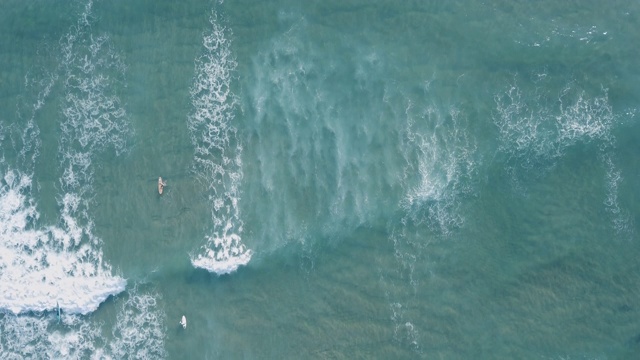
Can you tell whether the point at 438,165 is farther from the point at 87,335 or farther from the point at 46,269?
the point at 46,269

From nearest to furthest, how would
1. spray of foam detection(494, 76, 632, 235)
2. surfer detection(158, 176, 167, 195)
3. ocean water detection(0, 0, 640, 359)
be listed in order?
1. ocean water detection(0, 0, 640, 359)
2. spray of foam detection(494, 76, 632, 235)
3. surfer detection(158, 176, 167, 195)

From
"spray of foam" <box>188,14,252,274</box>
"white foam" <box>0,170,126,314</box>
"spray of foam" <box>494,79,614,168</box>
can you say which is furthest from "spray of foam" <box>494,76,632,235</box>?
"white foam" <box>0,170,126,314</box>

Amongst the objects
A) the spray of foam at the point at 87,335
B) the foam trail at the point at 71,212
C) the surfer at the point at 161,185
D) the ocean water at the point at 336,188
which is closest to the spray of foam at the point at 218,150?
the ocean water at the point at 336,188

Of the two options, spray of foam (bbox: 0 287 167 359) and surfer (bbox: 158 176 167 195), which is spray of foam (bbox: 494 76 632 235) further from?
spray of foam (bbox: 0 287 167 359)

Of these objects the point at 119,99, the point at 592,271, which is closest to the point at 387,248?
the point at 592,271

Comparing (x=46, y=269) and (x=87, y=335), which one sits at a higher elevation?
(x=46, y=269)

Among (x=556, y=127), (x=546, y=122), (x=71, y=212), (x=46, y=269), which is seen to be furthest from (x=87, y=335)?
(x=556, y=127)

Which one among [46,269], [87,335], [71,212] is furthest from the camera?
[71,212]
